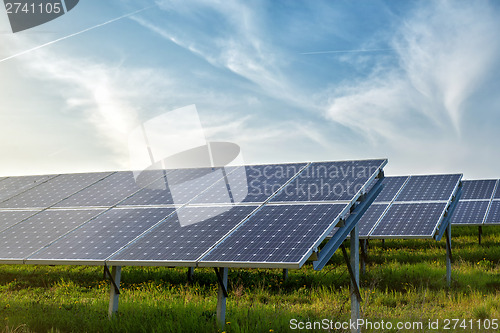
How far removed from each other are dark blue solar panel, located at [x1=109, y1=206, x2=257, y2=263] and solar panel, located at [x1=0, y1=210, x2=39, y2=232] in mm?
4810

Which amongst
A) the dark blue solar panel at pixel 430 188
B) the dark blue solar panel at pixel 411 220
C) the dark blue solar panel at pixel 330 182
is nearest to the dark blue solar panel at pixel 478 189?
the dark blue solar panel at pixel 430 188

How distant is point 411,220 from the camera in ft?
58.1

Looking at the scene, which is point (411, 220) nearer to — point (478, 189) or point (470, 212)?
point (470, 212)

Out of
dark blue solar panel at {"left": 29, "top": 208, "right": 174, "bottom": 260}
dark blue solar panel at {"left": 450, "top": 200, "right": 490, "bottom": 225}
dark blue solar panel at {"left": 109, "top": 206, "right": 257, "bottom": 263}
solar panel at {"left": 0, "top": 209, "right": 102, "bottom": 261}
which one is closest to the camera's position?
dark blue solar panel at {"left": 109, "top": 206, "right": 257, "bottom": 263}

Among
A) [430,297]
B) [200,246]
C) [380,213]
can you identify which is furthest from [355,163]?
[380,213]

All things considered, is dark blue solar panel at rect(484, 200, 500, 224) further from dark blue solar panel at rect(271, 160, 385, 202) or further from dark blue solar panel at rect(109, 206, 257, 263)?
dark blue solar panel at rect(109, 206, 257, 263)

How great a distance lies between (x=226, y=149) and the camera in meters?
13.5

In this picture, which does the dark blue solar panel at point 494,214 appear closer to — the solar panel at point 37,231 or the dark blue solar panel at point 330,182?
the dark blue solar panel at point 330,182

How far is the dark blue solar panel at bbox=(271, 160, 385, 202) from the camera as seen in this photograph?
10.4 meters

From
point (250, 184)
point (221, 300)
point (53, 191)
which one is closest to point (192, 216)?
point (250, 184)

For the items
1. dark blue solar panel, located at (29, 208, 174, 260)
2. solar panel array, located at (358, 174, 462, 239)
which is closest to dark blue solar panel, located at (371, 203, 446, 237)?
solar panel array, located at (358, 174, 462, 239)

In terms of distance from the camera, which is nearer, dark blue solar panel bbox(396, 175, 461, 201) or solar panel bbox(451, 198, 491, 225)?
dark blue solar panel bbox(396, 175, 461, 201)

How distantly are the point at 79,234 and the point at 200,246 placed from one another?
3.46 meters

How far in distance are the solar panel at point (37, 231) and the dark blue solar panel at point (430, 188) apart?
519 inches
